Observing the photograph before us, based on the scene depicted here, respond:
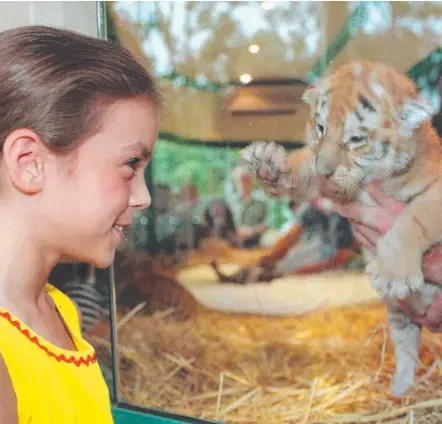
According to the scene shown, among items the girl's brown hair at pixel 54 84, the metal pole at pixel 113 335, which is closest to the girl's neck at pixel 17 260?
the girl's brown hair at pixel 54 84

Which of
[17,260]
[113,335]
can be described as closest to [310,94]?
[17,260]

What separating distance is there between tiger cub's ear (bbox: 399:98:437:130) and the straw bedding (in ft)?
1.20

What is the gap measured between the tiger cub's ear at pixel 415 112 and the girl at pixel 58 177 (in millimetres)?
523

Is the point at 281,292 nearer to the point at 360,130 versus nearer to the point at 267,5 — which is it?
the point at 360,130

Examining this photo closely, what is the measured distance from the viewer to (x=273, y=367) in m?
1.40

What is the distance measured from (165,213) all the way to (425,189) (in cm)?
65

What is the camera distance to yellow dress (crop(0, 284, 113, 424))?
2.25 feet

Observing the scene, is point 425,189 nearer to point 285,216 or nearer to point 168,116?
point 285,216

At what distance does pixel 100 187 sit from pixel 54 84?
0.43 ft

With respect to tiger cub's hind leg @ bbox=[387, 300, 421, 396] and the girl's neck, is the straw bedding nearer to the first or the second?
tiger cub's hind leg @ bbox=[387, 300, 421, 396]

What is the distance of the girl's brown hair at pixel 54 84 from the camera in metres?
0.71

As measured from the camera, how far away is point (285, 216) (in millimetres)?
1321

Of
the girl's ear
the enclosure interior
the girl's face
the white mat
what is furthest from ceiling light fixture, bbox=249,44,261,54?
the girl's ear

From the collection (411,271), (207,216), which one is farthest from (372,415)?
(207,216)
